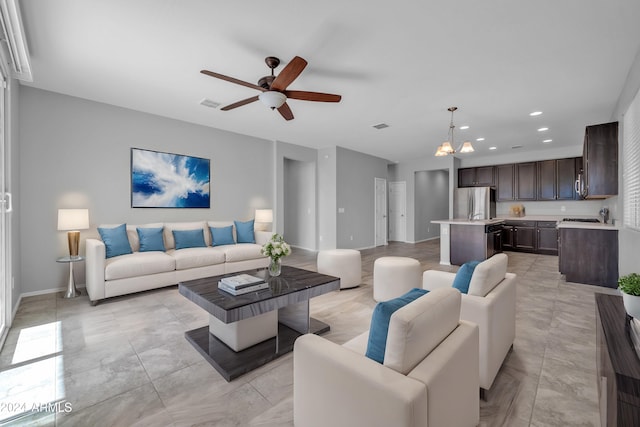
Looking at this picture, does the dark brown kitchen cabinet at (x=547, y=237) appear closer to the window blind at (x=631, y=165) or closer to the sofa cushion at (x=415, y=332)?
the window blind at (x=631, y=165)

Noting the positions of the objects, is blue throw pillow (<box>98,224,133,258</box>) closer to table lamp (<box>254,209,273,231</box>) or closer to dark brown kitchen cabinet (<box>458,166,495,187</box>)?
table lamp (<box>254,209,273,231</box>)

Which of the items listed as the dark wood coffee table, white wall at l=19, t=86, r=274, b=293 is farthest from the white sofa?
the dark wood coffee table

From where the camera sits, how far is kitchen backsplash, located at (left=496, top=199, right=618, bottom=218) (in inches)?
265

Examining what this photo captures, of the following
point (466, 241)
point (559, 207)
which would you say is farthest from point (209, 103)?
point (559, 207)

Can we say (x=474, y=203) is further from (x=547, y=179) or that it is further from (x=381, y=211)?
(x=381, y=211)

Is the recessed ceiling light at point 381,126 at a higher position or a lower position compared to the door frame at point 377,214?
higher

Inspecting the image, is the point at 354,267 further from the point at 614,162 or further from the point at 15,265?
the point at 15,265

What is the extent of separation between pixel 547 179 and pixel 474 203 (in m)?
1.71

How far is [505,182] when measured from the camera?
7570mm

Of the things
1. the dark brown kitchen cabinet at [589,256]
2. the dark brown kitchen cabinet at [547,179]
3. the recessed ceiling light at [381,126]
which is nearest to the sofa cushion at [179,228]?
the recessed ceiling light at [381,126]

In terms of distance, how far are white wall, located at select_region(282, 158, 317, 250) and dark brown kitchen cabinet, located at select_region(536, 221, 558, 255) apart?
212 inches

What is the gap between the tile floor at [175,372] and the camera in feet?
5.22

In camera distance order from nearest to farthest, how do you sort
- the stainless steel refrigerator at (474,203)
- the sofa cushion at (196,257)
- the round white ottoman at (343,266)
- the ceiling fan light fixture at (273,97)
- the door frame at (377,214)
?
the ceiling fan light fixture at (273,97)
the round white ottoman at (343,266)
the sofa cushion at (196,257)
the stainless steel refrigerator at (474,203)
the door frame at (377,214)

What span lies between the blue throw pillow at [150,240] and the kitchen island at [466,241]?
196 inches
